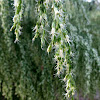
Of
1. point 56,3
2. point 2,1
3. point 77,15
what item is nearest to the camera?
point 56,3

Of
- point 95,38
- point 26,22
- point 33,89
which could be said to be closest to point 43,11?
point 26,22

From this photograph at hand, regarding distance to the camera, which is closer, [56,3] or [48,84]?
[56,3]

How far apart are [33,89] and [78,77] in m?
0.58

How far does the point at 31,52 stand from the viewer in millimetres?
1632

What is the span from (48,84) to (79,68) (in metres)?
0.43

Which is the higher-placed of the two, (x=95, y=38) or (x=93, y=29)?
(x=93, y=29)

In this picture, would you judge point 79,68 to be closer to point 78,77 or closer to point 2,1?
point 78,77

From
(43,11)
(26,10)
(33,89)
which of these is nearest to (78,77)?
(33,89)

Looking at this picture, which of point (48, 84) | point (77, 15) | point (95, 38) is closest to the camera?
point (48, 84)

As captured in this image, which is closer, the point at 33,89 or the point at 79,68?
the point at 33,89

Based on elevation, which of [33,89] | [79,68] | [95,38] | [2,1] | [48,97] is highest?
[2,1]

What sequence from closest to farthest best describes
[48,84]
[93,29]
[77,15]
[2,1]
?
[2,1], [48,84], [77,15], [93,29]

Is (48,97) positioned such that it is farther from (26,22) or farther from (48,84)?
(26,22)

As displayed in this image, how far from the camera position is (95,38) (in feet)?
7.32
